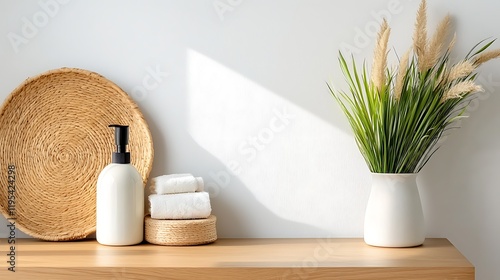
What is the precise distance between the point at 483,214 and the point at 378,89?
18.5 inches

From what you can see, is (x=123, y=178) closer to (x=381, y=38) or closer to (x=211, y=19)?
(x=211, y=19)

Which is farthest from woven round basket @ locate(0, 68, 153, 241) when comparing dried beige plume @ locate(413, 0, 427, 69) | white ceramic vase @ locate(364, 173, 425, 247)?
dried beige plume @ locate(413, 0, 427, 69)

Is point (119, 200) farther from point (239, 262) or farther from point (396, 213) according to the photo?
point (396, 213)

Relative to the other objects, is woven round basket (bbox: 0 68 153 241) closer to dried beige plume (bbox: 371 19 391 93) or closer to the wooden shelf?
the wooden shelf

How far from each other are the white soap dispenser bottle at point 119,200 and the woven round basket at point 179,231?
0.15 feet

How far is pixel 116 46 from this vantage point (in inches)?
72.3

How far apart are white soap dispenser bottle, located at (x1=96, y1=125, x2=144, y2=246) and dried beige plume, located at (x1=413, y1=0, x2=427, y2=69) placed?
0.76 metres

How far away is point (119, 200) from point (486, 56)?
3.23 ft

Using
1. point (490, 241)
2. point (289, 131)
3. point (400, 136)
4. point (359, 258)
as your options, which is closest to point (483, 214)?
point (490, 241)

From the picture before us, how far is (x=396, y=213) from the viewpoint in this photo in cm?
165

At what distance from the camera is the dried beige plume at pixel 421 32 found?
1.65m

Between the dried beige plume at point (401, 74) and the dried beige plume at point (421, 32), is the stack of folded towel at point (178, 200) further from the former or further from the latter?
the dried beige plume at point (421, 32)

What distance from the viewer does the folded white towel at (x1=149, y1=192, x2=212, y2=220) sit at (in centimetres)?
169

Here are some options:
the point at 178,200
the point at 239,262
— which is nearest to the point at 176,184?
the point at 178,200
